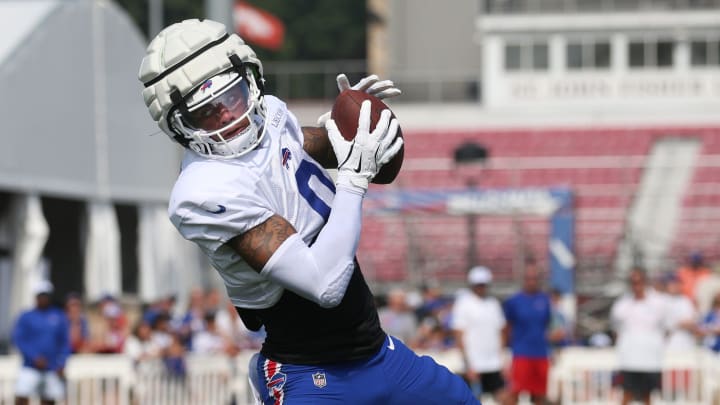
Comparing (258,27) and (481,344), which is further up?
(258,27)

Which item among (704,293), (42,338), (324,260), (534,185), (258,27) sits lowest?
(534,185)

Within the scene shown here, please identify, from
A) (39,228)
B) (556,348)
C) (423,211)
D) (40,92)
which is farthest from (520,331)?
(423,211)

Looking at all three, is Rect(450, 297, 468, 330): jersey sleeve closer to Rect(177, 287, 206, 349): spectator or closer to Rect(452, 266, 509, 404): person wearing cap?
Rect(452, 266, 509, 404): person wearing cap

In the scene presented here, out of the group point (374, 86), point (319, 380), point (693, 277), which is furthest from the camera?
point (693, 277)

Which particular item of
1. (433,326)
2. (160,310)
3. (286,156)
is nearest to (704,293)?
(433,326)

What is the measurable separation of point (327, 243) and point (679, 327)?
10.4 meters

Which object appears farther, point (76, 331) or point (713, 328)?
point (76, 331)

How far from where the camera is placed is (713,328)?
42.3 feet

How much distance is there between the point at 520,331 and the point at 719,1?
2496 centimetres

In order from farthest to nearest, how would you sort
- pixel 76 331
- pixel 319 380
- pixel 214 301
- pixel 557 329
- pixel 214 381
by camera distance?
1. pixel 214 301
2. pixel 76 331
3. pixel 557 329
4. pixel 214 381
5. pixel 319 380

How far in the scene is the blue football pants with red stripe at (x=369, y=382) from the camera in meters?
3.84

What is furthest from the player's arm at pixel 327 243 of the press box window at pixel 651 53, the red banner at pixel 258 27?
the press box window at pixel 651 53

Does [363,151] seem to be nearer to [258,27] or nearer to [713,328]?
[713,328]

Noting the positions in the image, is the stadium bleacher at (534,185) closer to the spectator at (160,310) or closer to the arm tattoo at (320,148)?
the spectator at (160,310)
